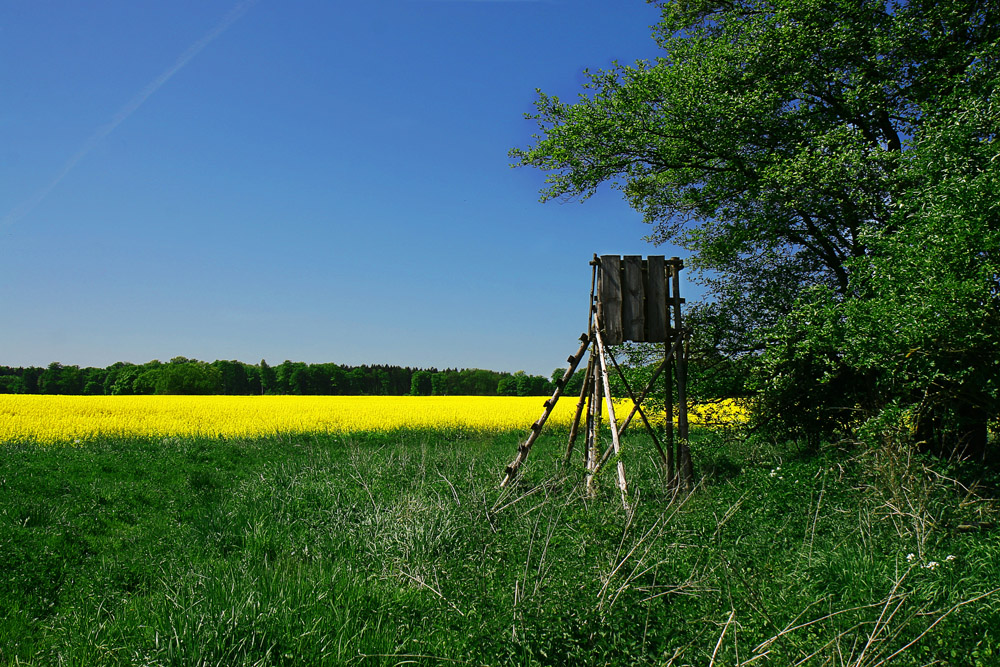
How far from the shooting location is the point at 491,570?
5262 mm

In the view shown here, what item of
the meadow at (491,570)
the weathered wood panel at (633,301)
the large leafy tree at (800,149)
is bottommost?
the meadow at (491,570)

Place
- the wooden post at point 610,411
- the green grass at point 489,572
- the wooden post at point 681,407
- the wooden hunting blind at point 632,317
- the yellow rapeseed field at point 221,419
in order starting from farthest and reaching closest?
the yellow rapeseed field at point 221,419, the wooden hunting blind at point 632,317, the wooden post at point 681,407, the wooden post at point 610,411, the green grass at point 489,572

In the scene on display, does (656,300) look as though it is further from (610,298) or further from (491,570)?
(491,570)

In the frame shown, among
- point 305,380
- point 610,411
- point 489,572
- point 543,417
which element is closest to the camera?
point 489,572

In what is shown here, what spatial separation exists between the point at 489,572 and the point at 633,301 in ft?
21.8

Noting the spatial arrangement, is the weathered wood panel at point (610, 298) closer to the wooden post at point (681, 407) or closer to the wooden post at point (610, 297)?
the wooden post at point (610, 297)

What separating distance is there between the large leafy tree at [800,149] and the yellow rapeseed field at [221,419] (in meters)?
10.5

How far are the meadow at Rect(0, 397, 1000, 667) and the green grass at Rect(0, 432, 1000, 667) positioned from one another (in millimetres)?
27

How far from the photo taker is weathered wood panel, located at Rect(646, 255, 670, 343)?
10.9 m

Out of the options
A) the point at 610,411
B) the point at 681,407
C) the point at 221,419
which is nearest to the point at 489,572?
the point at 610,411

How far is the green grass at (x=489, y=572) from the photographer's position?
425 cm

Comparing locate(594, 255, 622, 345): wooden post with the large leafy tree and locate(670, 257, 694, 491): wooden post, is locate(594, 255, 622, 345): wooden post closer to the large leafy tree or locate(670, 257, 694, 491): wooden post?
locate(670, 257, 694, 491): wooden post

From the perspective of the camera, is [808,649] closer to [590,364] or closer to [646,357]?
[590,364]

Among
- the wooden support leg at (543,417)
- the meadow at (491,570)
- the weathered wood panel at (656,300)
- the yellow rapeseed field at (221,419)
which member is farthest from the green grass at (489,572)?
the yellow rapeseed field at (221,419)
